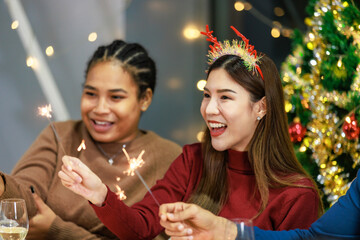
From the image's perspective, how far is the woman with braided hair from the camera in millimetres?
2326

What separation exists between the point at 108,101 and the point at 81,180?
78 centimetres

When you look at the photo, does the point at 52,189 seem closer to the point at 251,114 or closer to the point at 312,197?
the point at 251,114

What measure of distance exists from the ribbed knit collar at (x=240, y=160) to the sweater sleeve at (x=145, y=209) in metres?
0.19

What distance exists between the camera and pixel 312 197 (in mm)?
1841

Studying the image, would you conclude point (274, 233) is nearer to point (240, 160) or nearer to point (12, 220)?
point (240, 160)

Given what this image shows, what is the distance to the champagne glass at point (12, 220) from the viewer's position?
1.61 m

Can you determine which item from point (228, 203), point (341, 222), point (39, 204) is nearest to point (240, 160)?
point (228, 203)

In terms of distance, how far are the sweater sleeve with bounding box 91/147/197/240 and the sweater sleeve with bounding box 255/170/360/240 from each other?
1.55 ft

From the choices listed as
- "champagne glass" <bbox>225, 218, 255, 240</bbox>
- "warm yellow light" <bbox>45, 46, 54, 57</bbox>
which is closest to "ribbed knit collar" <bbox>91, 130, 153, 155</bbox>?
"warm yellow light" <bbox>45, 46, 54, 57</bbox>

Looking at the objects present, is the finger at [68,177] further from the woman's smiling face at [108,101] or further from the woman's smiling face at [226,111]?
the woman's smiling face at [108,101]

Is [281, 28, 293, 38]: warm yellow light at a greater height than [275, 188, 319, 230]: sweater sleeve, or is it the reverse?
[281, 28, 293, 38]: warm yellow light

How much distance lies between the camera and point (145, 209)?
199 cm

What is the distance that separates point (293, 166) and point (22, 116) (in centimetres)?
193

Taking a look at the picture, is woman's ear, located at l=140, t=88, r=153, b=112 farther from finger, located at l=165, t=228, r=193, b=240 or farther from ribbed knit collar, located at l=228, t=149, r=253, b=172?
finger, located at l=165, t=228, r=193, b=240
